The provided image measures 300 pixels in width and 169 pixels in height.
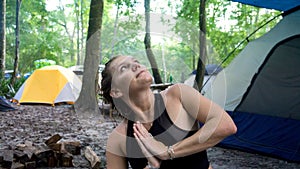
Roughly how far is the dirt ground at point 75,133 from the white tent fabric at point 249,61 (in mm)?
705

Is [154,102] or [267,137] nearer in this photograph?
[154,102]

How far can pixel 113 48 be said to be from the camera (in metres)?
1.36

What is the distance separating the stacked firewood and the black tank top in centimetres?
208

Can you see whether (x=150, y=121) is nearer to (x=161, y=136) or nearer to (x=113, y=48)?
(x=161, y=136)

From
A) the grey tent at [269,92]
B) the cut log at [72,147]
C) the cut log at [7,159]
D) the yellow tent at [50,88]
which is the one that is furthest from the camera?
the yellow tent at [50,88]

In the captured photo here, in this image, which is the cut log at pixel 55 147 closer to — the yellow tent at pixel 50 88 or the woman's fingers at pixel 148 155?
the woman's fingers at pixel 148 155

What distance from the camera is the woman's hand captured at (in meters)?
1.18

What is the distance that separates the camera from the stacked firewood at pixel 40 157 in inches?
125

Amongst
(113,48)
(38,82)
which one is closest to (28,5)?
(38,82)

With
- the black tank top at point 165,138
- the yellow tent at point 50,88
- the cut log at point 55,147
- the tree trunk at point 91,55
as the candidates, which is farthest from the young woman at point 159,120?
the yellow tent at point 50,88

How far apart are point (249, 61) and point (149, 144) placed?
341 centimetres

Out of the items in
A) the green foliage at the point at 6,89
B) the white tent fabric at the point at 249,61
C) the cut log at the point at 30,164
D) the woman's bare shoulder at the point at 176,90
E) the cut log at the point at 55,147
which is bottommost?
the green foliage at the point at 6,89

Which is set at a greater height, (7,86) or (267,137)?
(267,137)

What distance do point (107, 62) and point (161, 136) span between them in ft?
1.08
